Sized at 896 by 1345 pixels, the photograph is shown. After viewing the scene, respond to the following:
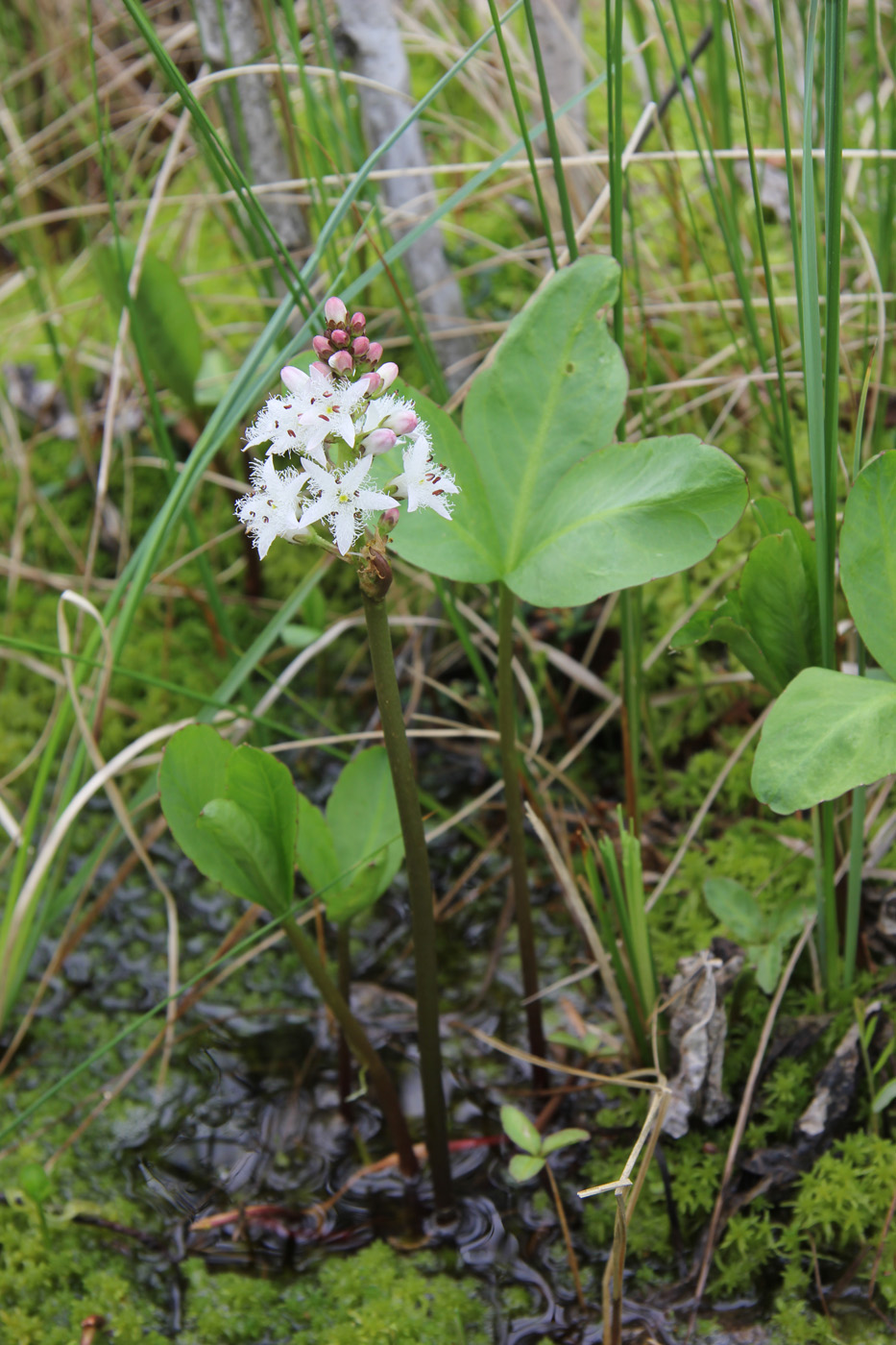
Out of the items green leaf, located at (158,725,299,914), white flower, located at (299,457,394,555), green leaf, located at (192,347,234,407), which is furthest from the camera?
green leaf, located at (192,347,234,407)

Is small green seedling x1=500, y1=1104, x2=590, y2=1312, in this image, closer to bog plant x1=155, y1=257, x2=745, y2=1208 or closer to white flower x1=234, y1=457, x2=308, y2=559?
bog plant x1=155, y1=257, x2=745, y2=1208

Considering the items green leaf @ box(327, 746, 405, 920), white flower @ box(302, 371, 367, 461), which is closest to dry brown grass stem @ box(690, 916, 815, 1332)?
green leaf @ box(327, 746, 405, 920)

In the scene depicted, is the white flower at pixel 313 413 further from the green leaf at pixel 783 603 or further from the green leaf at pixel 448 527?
the green leaf at pixel 783 603

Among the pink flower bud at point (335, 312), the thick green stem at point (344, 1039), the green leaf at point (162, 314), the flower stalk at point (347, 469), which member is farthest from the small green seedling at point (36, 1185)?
the green leaf at point (162, 314)

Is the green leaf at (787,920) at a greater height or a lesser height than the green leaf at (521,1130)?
greater

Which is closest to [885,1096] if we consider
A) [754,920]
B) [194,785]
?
[754,920]

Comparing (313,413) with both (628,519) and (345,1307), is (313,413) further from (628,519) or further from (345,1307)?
(345,1307)

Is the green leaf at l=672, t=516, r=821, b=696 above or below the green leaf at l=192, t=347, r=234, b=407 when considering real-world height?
below
